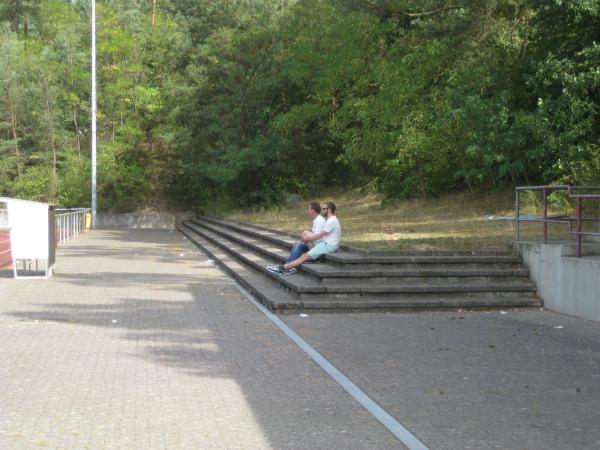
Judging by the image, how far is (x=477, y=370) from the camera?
7.84 m

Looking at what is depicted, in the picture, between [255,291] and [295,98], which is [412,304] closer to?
[255,291]

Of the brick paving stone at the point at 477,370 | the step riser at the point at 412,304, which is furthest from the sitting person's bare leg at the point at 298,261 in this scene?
the brick paving stone at the point at 477,370

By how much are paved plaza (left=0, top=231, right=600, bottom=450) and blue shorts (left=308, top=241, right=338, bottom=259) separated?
5.99ft

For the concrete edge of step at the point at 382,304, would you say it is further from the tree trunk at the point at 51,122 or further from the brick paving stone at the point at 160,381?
the tree trunk at the point at 51,122

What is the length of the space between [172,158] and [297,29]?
1380 centimetres

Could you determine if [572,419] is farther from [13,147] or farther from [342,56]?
[13,147]

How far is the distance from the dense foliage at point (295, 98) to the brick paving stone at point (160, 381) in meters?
10.2

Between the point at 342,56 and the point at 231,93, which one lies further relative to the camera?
the point at 231,93

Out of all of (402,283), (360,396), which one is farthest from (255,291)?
(360,396)

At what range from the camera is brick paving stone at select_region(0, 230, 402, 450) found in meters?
5.54

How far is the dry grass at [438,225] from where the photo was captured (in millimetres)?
15180

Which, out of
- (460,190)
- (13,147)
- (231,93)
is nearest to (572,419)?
(460,190)

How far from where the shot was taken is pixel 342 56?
34594mm

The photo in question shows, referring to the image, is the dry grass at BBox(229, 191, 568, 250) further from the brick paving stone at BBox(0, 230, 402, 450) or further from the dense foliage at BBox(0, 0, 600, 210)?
the brick paving stone at BBox(0, 230, 402, 450)
